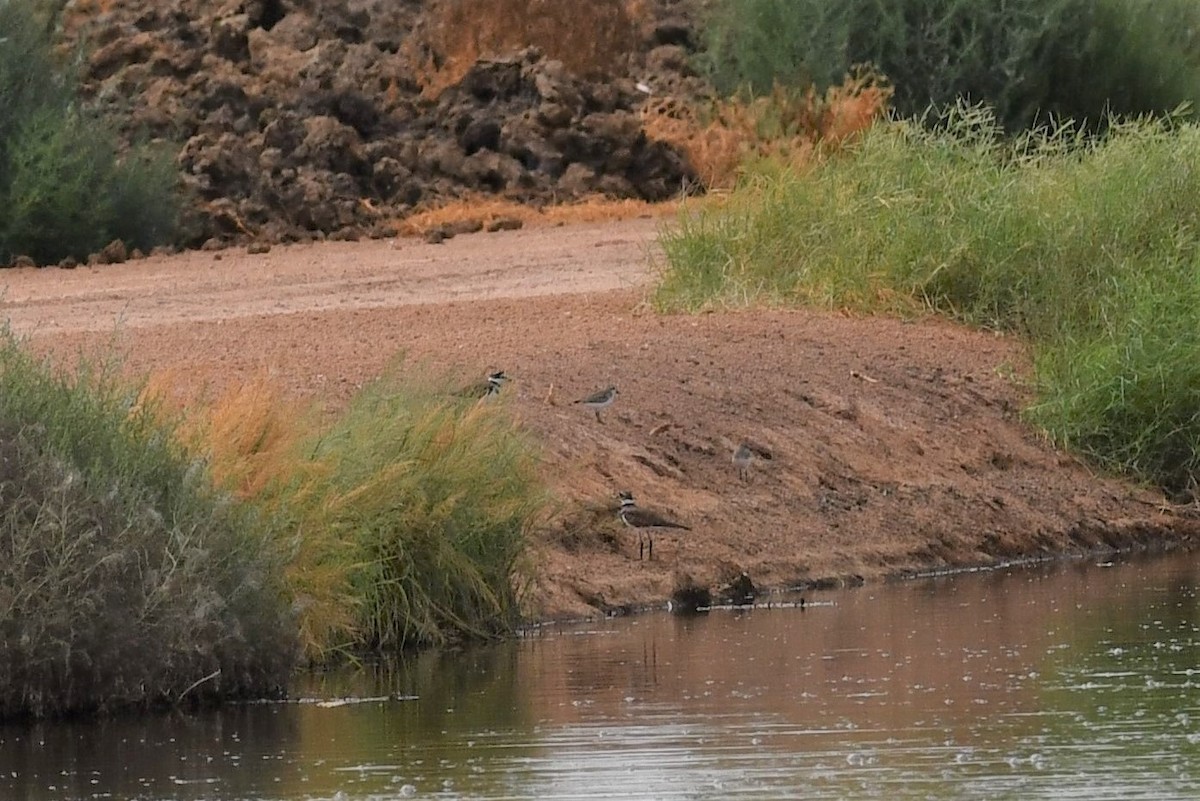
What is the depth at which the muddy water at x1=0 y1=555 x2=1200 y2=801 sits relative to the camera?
923 cm

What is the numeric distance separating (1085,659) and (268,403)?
12.2ft

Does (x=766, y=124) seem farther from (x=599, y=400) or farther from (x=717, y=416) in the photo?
(x=599, y=400)

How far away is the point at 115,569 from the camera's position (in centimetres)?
1075

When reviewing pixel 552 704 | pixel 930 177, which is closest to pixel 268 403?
pixel 552 704

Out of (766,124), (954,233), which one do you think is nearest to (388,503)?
(954,233)

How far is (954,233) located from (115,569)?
10444 mm

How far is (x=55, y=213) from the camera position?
25531mm

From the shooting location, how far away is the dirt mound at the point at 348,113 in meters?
28.2

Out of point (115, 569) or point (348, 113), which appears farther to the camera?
point (348, 113)

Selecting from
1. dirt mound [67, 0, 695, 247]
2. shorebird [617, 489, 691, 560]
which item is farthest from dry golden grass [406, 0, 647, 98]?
shorebird [617, 489, 691, 560]

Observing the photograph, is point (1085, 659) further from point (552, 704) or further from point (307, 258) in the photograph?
point (307, 258)

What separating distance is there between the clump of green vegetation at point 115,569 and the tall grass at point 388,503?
1.70 ft

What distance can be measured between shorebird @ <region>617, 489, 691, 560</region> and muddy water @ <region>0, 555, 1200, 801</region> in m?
1.06

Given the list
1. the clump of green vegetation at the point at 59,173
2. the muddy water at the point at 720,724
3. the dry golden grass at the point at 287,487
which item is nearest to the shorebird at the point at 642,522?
the muddy water at the point at 720,724
